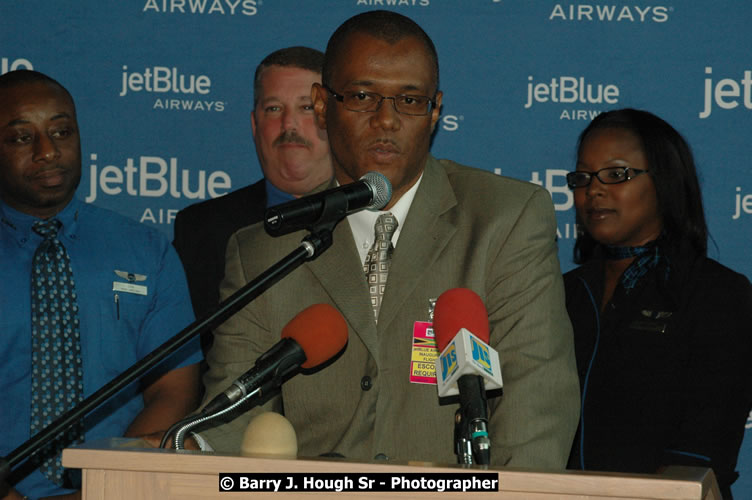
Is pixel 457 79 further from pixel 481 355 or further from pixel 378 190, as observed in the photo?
pixel 481 355

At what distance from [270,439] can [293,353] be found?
8.1 inches

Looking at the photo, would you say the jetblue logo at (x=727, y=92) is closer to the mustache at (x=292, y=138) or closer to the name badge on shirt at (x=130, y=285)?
the mustache at (x=292, y=138)

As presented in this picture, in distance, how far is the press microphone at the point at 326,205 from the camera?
6.73 feet

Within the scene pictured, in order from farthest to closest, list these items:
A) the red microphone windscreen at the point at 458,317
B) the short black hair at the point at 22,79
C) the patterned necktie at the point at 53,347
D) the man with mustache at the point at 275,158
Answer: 1. the man with mustache at the point at 275,158
2. the short black hair at the point at 22,79
3. the patterned necktie at the point at 53,347
4. the red microphone windscreen at the point at 458,317

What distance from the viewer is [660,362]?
146 inches

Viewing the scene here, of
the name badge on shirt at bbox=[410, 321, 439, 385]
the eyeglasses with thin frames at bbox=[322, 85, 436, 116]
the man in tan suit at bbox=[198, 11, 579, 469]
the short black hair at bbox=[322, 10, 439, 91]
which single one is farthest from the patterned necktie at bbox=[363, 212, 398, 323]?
the short black hair at bbox=[322, 10, 439, 91]

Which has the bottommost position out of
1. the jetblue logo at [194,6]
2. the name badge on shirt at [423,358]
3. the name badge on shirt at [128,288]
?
the name badge on shirt at [423,358]

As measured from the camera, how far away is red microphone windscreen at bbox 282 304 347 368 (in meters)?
2.07

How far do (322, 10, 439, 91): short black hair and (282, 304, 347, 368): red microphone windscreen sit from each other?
1018mm

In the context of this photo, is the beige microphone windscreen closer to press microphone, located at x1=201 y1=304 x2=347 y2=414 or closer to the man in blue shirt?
press microphone, located at x1=201 y1=304 x2=347 y2=414

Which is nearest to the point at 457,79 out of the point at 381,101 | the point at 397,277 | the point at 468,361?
the point at 381,101

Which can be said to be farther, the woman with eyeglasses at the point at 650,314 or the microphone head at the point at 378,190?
the woman with eyeglasses at the point at 650,314

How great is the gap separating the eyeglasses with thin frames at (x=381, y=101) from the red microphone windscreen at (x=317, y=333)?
2.70 ft

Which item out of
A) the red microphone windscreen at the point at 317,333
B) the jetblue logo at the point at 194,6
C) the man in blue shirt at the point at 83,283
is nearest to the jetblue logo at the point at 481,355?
the red microphone windscreen at the point at 317,333
